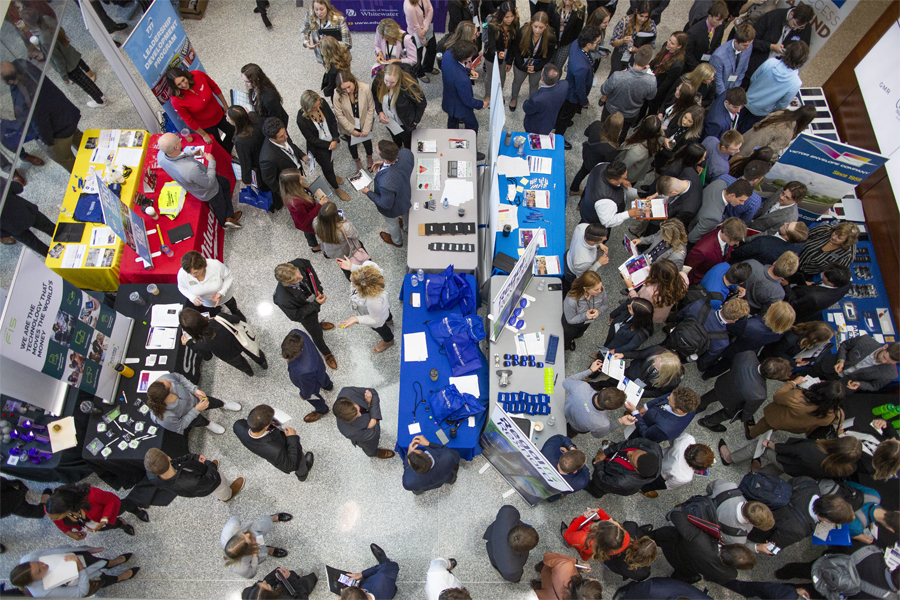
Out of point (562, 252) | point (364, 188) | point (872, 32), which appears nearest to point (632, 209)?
point (562, 252)

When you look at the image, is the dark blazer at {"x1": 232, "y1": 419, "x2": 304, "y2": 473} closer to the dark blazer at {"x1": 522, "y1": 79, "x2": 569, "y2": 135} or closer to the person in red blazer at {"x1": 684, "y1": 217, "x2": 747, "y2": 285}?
the person in red blazer at {"x1": 684, "y1": 217, "x2": 747, "y2": 285}

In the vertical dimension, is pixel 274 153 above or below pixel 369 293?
above

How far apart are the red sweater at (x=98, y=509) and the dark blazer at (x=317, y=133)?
173 inches

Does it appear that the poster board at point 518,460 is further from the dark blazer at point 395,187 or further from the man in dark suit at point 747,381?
the dark blazer at point 395,187

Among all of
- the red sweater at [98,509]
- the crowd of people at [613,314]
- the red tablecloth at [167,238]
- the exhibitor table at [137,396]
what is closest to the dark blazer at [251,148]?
the crowd of people at [613,314]

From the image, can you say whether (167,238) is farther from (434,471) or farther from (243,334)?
(434,471)

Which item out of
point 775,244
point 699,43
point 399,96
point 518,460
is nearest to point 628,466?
point 518,460

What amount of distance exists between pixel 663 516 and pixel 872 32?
7.83 metres

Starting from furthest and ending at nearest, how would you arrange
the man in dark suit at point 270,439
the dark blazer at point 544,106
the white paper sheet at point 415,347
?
the dark blazer at point 544,106, the white paper sheet at point 415,347, the man in dark suit at point 270,439

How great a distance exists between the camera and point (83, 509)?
444 centimetres

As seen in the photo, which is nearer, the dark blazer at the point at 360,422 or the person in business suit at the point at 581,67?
the dark blazer at the point at 360,422

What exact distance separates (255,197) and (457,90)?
9.98ft

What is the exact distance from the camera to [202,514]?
17.3 ft

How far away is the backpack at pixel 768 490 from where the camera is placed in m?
4.25
